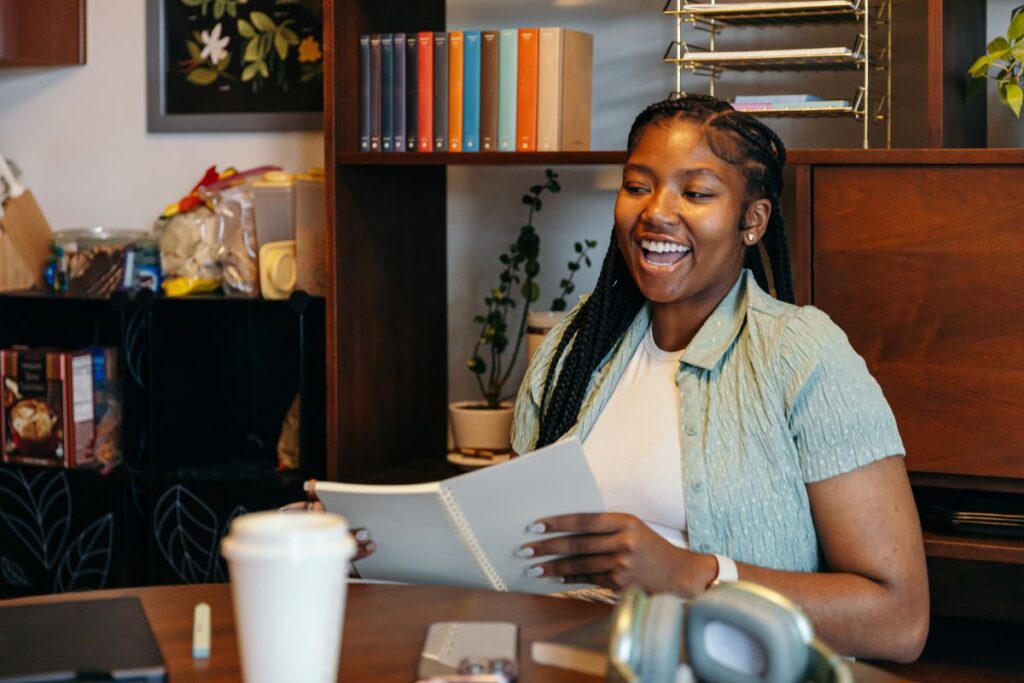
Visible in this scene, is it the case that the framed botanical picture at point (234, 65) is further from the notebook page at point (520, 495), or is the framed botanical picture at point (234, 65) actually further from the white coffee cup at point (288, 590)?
the white coffee cup at point (288, 590)

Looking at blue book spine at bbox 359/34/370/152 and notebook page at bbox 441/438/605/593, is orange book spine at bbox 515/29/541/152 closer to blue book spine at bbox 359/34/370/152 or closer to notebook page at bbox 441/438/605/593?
blue book spine at bbox 359/34/370/152

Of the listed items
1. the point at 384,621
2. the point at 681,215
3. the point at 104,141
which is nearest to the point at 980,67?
the point at 681,215

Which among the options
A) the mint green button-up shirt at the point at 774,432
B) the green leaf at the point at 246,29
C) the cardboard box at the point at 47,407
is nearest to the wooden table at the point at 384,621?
the mint green button-up shirt at the point at 774,432

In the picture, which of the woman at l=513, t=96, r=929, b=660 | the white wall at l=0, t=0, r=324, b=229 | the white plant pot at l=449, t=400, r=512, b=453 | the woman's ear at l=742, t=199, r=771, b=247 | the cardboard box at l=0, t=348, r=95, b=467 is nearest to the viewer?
the woman at l=513, t=96, r=929, b=660

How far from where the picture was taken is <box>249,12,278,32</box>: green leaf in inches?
119

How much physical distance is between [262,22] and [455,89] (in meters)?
0.78

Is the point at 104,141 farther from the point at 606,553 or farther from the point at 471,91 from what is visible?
the point at 606,553

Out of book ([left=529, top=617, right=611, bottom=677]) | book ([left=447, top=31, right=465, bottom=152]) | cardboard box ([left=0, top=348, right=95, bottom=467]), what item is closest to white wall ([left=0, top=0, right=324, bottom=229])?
cardboard box ([left=0, top=348, right=95, bottom=467])

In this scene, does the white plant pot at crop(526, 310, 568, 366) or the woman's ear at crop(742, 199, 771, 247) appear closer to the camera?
the woman's ear at crop(742, 199, 771, 247)

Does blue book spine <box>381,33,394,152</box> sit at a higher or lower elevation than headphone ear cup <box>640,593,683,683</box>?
higher

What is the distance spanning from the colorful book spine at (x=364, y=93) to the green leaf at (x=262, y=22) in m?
0.56

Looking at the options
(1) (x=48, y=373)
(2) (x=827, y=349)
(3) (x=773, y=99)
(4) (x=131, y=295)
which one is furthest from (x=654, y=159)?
(1) (x=48, y=373)

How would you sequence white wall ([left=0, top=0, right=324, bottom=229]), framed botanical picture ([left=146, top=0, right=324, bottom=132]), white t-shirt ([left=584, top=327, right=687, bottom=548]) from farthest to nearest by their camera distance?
white wall ([left=0, top=0, right=324, bottom=229]) → framed botanical picture ([left=146, top=0, right=324, bottom=132]) → white t-shirt ([left=584, top=327, right=687, bottom=548])

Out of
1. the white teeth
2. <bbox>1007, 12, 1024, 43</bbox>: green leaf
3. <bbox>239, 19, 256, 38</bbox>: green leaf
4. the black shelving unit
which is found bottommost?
the black shelving unit
